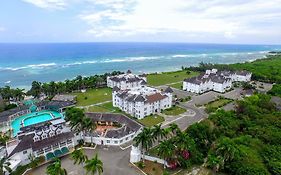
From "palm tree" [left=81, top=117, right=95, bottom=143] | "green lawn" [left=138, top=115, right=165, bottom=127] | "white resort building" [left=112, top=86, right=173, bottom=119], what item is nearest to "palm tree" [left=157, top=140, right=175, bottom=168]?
"palm tree" [left=81, top=117, right=95, bottom=143]

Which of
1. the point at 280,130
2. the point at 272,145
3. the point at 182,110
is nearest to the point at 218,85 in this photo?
the point at 182,110

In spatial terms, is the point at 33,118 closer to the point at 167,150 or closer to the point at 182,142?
the point at 167,150

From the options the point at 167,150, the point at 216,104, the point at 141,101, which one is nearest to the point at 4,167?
the point at 167,150

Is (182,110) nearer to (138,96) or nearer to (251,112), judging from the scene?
(138,96)

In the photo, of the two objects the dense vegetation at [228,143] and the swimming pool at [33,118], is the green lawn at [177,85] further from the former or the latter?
the swimming pool at [33,118]

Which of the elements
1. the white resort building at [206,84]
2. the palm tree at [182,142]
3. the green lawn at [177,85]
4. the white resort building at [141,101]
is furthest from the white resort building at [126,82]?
the palm tree at [182,142]

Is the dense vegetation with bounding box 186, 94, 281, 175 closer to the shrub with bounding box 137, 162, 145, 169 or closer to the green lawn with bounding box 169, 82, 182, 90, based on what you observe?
the shrub with bounding box 137, 162, 145, 169

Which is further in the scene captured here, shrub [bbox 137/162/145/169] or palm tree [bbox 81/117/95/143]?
palm tree [bbox 81/117/95/143]
